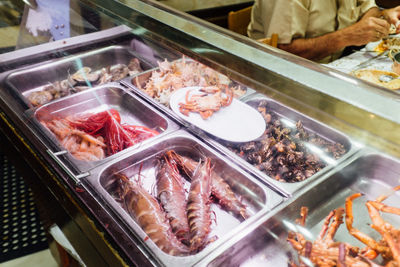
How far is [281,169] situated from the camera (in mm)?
1781

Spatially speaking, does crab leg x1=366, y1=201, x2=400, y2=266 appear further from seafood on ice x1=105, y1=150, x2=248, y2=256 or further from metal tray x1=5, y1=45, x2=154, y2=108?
metal tray x1=5, y1=45, x2=154, y2=108

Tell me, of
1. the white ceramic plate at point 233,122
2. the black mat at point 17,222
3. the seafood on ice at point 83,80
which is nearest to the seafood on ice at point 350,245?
the white ceramic plate at point 233,122

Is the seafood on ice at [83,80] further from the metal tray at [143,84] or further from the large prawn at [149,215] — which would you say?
the large prawn at [149,215]

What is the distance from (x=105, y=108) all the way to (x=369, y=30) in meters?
3.29

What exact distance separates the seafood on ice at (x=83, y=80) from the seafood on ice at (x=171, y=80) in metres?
0.28

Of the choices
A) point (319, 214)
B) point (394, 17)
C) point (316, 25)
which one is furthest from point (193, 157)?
point (394, 17)

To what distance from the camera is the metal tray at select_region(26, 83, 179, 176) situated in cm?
209

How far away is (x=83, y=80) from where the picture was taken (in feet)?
9.13

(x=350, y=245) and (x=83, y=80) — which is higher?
(x=350, y=245)

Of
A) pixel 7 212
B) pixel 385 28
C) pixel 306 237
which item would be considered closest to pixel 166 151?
pixel 306 237

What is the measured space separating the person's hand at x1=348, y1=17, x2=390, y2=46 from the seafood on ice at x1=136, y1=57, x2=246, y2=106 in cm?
255

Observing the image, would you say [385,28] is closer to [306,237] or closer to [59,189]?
[306,237]

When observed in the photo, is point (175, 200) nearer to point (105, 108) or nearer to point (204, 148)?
point (204, 148)

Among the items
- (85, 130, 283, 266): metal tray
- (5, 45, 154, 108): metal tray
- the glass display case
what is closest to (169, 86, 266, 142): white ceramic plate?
the glass display case
